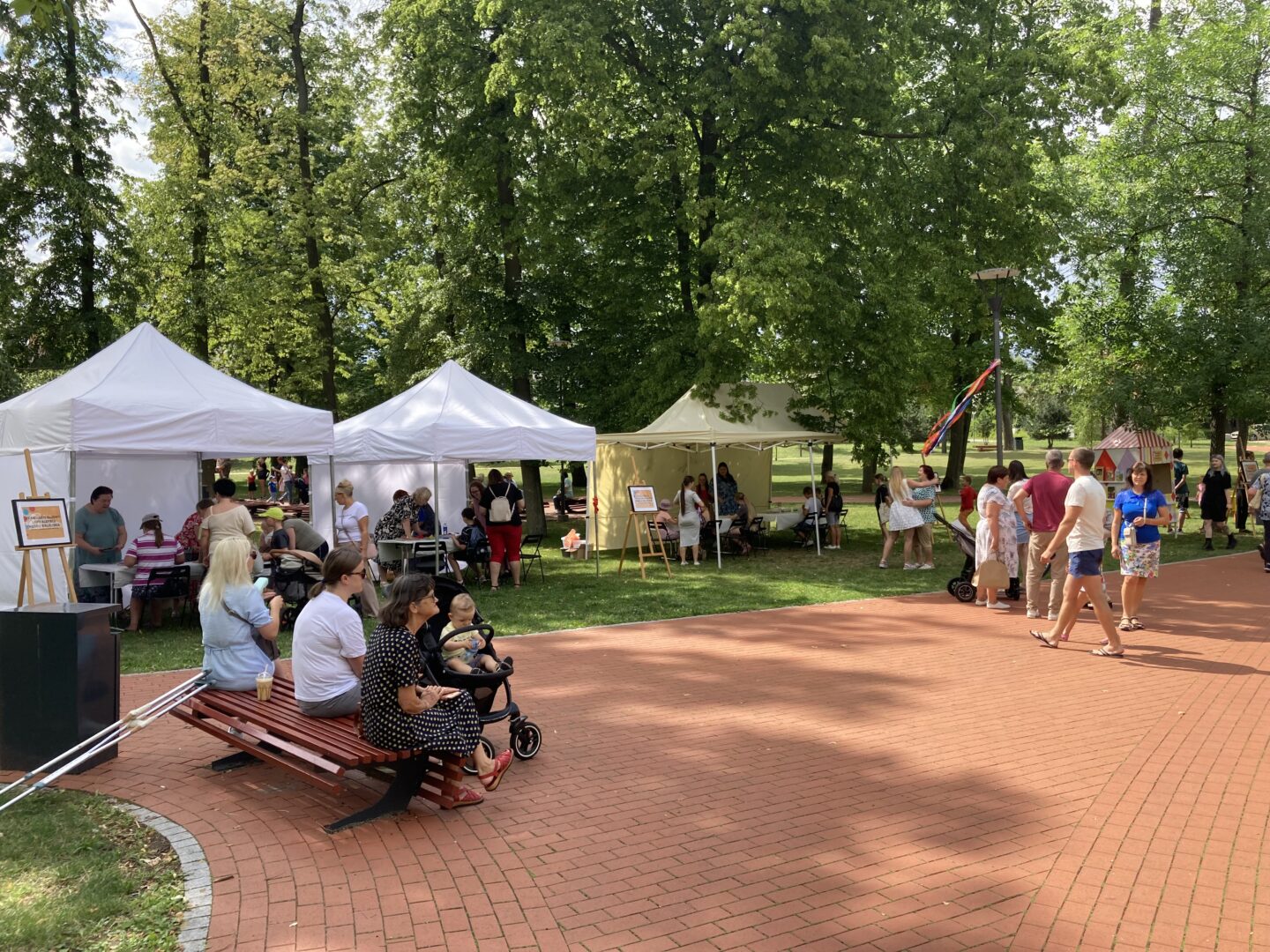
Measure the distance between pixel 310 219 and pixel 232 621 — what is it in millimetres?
20759

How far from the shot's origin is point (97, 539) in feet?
37.9

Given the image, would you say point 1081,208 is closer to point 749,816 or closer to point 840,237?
point 840,237

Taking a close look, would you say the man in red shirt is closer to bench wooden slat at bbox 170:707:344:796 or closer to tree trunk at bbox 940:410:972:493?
bench wooden slat at bbox 170:707:344:796

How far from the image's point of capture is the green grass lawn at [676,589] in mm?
11141

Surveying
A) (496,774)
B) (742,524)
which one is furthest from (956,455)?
(496,774)

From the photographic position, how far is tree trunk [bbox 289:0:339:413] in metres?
24.5

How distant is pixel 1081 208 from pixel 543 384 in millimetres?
12912

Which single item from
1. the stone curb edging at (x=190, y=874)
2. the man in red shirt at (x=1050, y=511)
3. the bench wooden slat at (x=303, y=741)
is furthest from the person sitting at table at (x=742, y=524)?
the stone curb edging at (x=190, y=874)

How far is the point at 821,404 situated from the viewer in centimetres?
1923

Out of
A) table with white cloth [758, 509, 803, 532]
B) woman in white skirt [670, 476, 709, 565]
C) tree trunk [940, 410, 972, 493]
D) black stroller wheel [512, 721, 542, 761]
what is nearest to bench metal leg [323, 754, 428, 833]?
black stroller wheel [512, 721, 542, 761]

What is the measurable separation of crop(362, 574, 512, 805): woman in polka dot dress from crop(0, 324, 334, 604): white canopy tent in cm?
709

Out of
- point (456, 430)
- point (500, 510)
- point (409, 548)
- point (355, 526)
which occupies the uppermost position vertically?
point (456, 430)

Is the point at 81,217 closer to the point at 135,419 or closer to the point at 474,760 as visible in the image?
the point at 135,419

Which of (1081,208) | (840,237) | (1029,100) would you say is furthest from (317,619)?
(1081,208)
